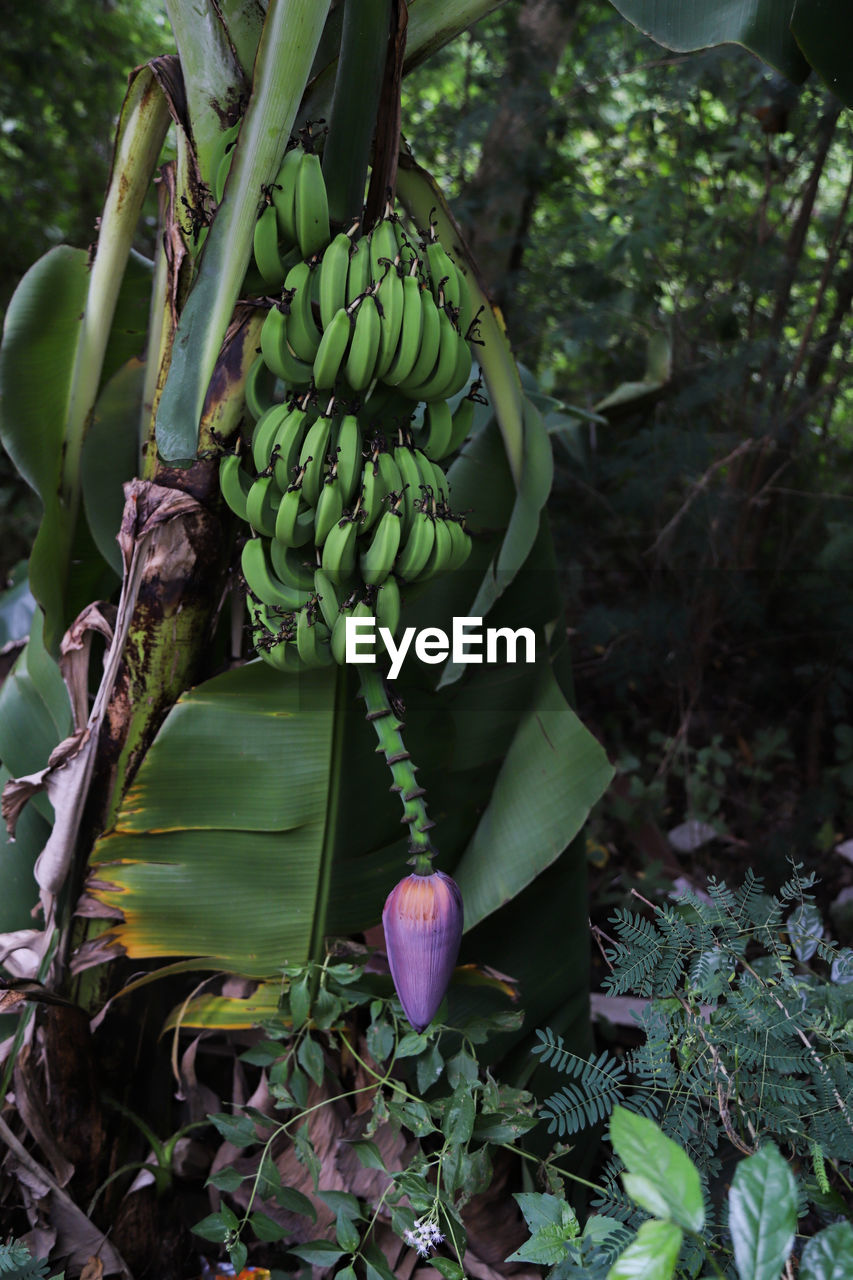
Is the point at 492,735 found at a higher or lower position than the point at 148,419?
lower

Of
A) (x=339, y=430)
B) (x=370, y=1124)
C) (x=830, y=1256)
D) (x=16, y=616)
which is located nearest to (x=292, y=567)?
(x=339, y=430)

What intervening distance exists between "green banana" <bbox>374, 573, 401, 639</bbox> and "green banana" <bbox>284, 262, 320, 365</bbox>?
204 millimetres

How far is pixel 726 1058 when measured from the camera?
65 cm

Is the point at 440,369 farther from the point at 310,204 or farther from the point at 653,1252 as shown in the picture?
the point at 653,1252

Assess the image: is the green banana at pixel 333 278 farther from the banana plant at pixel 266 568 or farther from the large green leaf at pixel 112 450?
the large green leaf at pixel 112 450

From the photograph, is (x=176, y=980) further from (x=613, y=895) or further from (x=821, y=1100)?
(x=613, y=895)

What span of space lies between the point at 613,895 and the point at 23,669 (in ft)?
3.70

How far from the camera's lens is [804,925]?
2.43 ft

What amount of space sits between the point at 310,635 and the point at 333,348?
8.9 inches

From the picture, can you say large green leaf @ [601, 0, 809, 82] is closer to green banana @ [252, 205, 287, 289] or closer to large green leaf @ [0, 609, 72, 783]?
green banana @ [252, 205, 287, 289]

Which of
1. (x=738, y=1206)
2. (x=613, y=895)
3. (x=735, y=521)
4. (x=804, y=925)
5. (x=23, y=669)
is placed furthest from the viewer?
(x=735, y=521)

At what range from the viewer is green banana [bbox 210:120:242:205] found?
0.75 metres

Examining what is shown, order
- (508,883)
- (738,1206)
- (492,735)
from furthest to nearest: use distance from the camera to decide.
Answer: (492,735) → (508,883) → (738,1206)

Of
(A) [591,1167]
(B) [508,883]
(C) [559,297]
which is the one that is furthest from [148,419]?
(C) [559,297]
